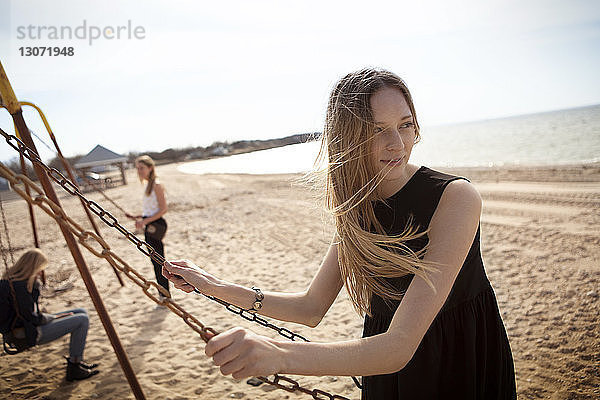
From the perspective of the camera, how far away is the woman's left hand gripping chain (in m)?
0.97

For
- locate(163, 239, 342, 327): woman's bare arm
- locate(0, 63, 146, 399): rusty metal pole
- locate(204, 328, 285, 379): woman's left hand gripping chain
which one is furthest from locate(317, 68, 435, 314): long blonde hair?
locate(0, 63, 146, 399): rusty metal pole

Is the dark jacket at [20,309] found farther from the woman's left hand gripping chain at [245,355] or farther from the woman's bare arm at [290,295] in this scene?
the woman's left hand gripping chain at [245,355]

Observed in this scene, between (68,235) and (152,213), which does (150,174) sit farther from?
(68,235)

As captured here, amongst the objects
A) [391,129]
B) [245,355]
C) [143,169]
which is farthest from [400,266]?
[143,169]

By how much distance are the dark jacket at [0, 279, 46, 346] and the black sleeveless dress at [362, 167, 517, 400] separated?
3479 millimetres

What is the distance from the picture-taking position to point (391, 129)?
4.63ft

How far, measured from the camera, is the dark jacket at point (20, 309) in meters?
3.44

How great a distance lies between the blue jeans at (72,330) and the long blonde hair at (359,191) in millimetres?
3448

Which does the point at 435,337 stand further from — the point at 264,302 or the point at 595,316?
the point at 595,316

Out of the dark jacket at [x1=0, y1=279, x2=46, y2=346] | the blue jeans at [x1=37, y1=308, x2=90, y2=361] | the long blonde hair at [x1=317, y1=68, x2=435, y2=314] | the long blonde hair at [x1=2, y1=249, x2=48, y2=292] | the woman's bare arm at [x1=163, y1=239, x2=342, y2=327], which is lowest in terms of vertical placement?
the blue jeans at [x1=37, y1=308, x2=90, y2=361]

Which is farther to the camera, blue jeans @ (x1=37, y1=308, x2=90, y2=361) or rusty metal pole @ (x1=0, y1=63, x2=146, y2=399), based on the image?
blue jeans @ (x1=37, y1=308, x2=90, y2=361)

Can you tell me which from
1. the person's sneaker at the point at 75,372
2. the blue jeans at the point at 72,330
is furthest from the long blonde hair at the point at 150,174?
the person's sneaker at the point at 75,372

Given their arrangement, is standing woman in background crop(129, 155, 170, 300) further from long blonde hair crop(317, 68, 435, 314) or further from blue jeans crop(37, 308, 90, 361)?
long blonde hair crop(317, 68, 435, 314)

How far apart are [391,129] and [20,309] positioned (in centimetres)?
373
